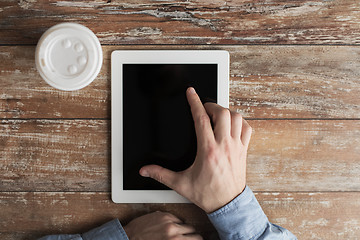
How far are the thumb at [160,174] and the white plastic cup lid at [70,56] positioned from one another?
22 centimetres

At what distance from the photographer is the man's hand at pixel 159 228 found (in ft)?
2.11

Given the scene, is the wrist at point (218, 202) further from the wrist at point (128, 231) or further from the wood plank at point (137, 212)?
the wrist at point (128, 231)

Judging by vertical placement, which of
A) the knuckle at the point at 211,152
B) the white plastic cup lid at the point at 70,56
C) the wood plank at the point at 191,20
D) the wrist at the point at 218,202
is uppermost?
the wood plank at the point at 191,20

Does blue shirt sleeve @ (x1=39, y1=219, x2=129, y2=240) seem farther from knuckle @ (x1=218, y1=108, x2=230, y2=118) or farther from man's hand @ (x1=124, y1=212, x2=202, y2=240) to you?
knuckle @ (x1=218, y1=108, x2=230, y2=118)

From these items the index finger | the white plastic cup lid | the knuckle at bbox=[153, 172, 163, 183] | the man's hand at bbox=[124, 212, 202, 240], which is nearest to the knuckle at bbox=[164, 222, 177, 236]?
Result: the man's hand at bbox=[124, 212, 202, 240]

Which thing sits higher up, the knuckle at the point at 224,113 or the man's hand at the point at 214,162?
the knuckle at the point at 224,113

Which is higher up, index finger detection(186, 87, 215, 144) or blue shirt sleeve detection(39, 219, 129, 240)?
index finger detection(186, 87, 215, 144)

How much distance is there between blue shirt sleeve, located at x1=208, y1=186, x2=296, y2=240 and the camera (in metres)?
0.60

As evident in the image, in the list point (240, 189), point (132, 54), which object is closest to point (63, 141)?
point (132, 54)

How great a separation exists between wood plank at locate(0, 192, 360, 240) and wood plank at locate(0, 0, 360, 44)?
359 millimetres

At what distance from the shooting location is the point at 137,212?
0.69 meters

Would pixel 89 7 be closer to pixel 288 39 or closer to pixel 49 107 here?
pixel 49 107

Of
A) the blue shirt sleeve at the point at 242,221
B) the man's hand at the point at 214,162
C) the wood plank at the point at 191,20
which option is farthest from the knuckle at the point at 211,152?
the wood plank at the point at 191,20

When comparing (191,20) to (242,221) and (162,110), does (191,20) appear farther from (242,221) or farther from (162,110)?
A: (242,221)
